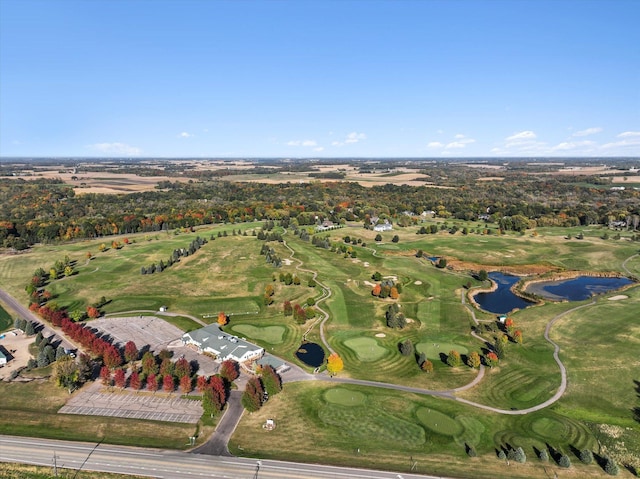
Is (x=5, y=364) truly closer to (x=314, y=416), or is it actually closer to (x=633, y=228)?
(x=314, y=416)

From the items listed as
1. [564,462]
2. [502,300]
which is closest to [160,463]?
[564,462]

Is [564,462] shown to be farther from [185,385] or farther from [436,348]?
[185,385]

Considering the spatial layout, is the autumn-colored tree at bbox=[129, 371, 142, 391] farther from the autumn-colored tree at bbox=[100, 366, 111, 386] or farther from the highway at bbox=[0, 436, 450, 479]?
the highway at bbox=[0, 436, 450, 479]

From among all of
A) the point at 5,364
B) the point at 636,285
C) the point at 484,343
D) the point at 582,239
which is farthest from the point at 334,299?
the point at 582,239

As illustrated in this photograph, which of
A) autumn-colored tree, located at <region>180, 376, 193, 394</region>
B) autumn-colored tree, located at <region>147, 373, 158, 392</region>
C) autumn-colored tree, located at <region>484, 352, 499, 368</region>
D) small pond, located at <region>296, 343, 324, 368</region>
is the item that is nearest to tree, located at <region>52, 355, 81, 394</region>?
autumn-colored tree, located at <region>147, 373, 158, 392</region>

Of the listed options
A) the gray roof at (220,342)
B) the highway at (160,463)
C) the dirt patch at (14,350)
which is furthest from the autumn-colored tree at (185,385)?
the dirt patch at (14,350)
